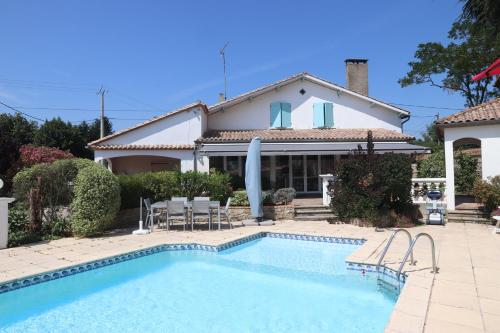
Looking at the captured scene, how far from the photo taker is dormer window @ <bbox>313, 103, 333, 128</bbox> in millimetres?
33656

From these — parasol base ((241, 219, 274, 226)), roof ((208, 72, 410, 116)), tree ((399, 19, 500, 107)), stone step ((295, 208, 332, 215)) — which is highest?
tree ((399, 19, 500, 107))

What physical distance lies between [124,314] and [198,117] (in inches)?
880

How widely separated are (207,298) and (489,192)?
1641 cm

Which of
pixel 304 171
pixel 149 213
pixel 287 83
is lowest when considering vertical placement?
pixel 149 213

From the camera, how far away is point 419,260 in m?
11.9

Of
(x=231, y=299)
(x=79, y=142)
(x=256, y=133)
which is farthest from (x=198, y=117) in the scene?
(x=79, y=142)

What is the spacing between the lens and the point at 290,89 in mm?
34250

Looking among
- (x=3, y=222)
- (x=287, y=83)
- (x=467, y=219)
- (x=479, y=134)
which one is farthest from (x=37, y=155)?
(x=479, y=134)

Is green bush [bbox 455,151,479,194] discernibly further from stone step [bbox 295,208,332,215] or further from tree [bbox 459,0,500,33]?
tree [bbox 459,0,500,33]

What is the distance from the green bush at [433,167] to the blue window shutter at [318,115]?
1190 cm

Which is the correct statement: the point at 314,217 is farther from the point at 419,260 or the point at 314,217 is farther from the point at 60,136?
the point at 60,136

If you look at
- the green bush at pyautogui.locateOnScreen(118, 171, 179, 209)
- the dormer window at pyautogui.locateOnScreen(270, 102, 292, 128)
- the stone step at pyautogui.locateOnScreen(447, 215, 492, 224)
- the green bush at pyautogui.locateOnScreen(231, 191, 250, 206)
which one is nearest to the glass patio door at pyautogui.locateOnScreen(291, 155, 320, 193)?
the dormer window at pyautogui.locateOnScreen(270, 102, 292, 128)

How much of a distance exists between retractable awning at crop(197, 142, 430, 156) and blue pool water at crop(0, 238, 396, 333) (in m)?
12.2

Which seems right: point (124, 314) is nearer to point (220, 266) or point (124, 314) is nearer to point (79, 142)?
point (220, 266)
